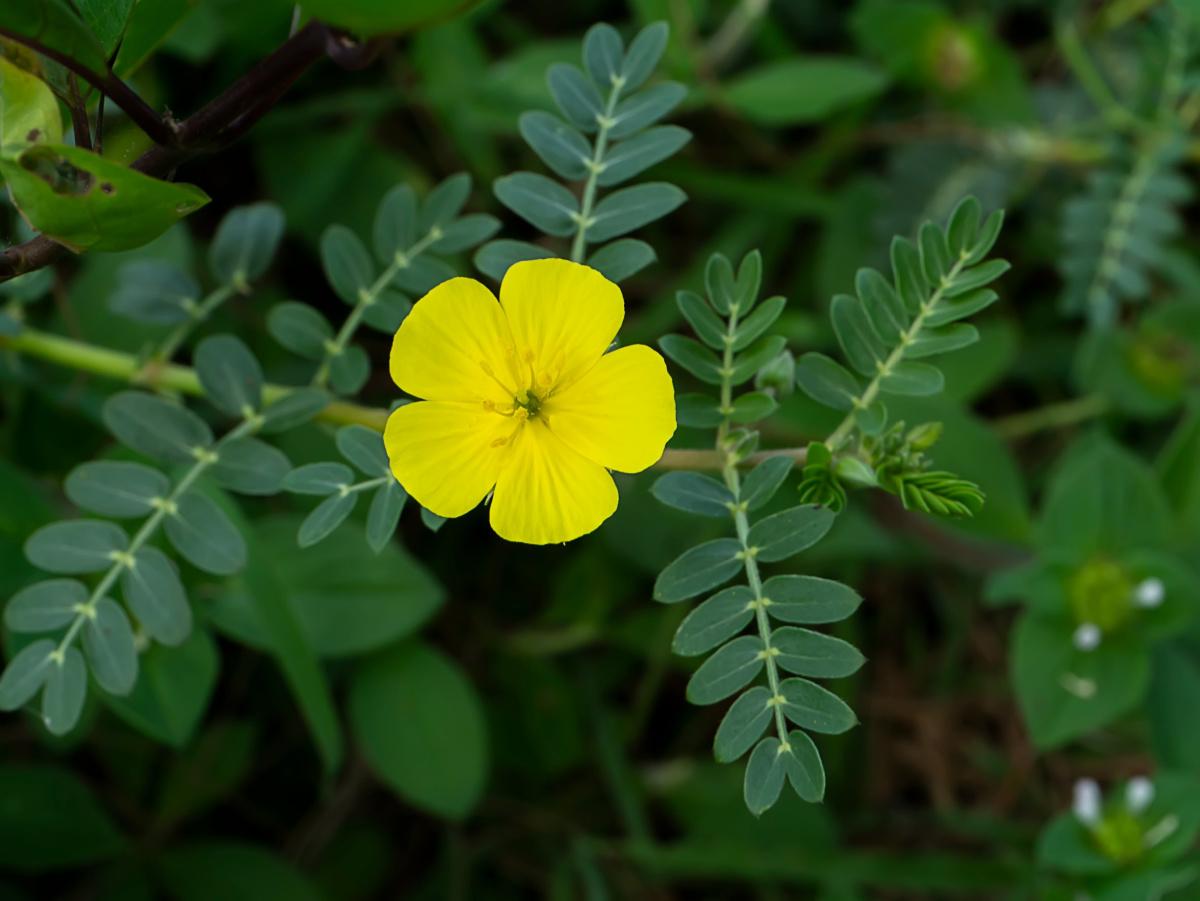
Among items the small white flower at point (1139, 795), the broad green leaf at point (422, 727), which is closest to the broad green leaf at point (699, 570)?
the broad green leaf at point (422, 727)

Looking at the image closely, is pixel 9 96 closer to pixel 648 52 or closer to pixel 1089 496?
pixel 648 52

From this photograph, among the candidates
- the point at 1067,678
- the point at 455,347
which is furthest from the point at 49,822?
the point at 1067,678

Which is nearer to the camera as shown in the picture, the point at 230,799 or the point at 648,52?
the point at 648,52

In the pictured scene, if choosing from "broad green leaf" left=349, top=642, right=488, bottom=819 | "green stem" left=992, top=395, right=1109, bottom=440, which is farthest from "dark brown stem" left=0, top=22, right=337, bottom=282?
"green stem" left=992, top=395, right=1109, bottom=440

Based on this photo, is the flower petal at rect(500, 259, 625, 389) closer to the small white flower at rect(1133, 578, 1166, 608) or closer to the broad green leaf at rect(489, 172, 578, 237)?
the broad green leaf at rect(489, 172, 578, 237)

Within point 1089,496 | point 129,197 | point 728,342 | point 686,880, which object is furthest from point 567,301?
point 686,880

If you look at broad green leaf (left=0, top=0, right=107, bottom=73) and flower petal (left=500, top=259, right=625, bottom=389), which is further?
flower petal (left=500, top=259, right=625, bottom=389)
